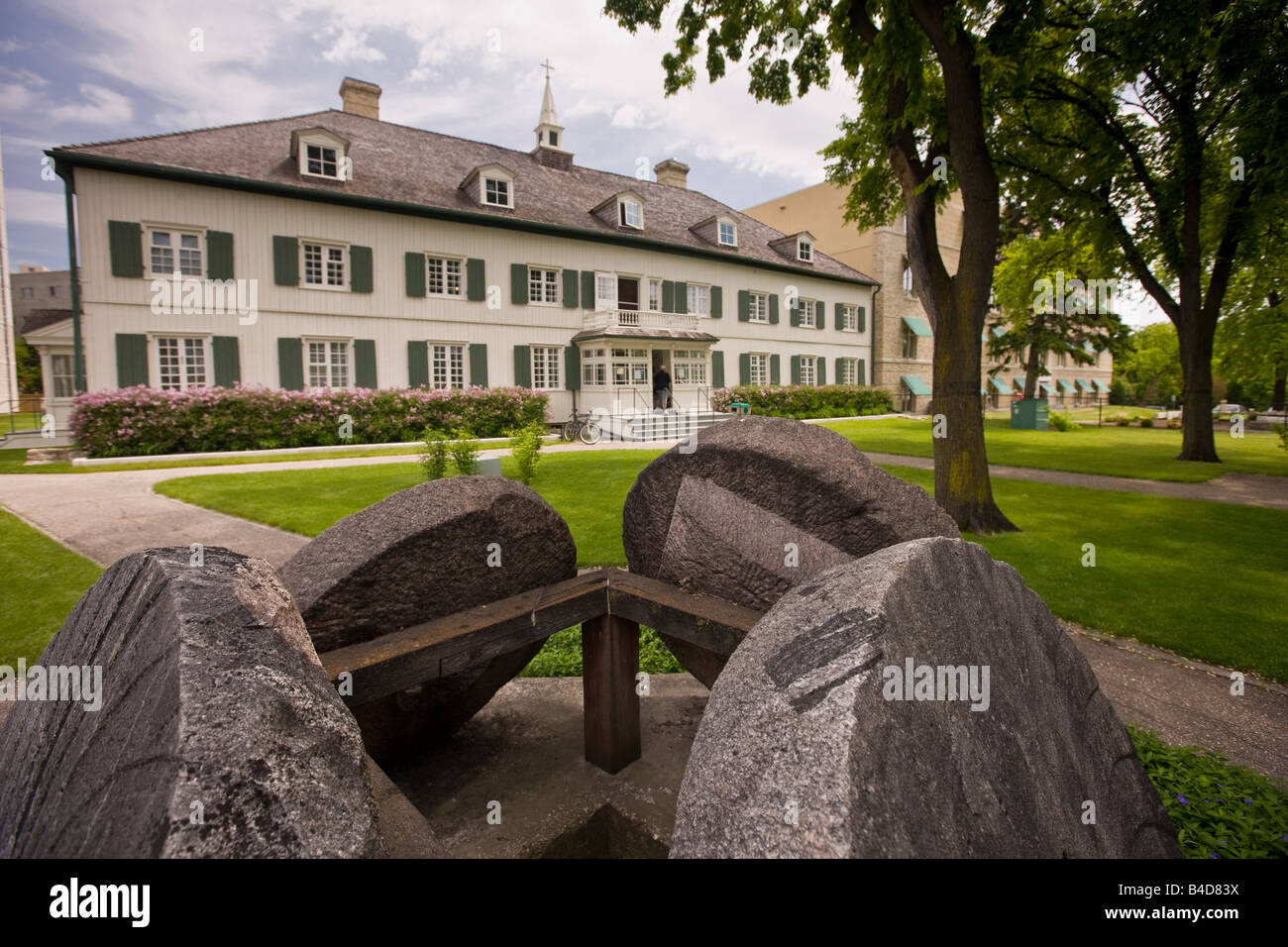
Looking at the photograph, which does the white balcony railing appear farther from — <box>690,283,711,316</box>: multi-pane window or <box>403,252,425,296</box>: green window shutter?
<box>403,252,425,296</box>: green window shutter

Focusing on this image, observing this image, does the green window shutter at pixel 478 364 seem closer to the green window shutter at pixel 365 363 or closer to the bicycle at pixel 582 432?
the green window shutter at pixel 365 363

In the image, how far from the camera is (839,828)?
3.16ft

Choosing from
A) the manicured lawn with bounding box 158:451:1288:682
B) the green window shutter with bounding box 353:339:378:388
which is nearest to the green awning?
the manicured lawn with bounding box 158:451:1288:682

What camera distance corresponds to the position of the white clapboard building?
55.7ft

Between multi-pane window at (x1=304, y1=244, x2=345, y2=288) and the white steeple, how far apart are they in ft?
41.1

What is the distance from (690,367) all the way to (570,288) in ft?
21.1

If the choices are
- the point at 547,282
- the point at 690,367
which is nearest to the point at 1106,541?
the point at 547,282

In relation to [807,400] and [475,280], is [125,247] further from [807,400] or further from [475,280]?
[807,400]

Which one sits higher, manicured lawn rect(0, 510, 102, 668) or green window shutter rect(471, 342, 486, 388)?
green window shutter rect(471, 342, 486, 388)

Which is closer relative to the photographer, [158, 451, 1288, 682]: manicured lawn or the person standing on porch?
[158, 451, 1288, 682]: manicured lawn

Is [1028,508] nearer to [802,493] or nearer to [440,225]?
[802,493]

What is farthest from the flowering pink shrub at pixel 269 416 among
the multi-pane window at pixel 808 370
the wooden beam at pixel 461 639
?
the wooden beam at pixel 461 639

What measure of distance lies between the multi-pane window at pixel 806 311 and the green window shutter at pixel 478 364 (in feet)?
56.7

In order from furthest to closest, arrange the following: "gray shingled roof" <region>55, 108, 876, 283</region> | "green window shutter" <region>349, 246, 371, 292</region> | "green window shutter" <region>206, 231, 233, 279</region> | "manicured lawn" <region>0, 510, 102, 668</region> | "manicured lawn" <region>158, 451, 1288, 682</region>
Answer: "green window shutter" <region>349, 246, 371, 292</region> → "gray shingled roof" <region>55, 108, 876, 283</region> → "green window shutter" <region>206, 231, 233, 279</region> → "manicured lawn" <region>158, 451, 1288, 682</region> → "manicured lawn" <region>0, 510, 102, 668</region>
